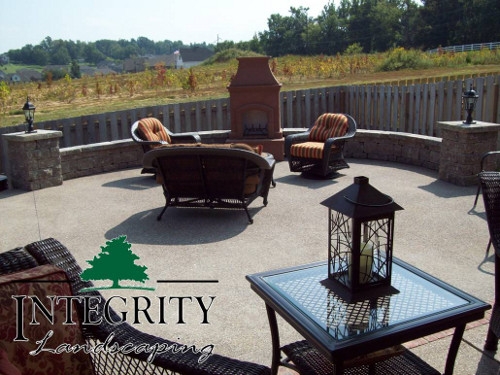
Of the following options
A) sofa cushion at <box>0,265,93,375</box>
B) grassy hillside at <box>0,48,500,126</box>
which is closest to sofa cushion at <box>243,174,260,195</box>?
sofa cushion at <box>0,265,93,375</box>

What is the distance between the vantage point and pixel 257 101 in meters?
9.29

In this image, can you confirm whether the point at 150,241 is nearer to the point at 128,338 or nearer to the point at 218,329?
the point at 218,329

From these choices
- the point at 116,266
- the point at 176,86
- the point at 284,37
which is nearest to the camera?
the point at 116,266

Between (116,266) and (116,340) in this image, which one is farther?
(116,266)

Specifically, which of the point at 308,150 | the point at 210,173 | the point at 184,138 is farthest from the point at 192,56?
the point at 210,173

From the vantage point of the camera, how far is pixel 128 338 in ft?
6.92

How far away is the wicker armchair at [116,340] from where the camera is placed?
1.95 metres

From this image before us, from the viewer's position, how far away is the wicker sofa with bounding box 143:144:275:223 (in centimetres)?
564

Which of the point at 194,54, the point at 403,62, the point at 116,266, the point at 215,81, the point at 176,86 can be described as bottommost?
the point at 116,266

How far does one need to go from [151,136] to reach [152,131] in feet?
0.49

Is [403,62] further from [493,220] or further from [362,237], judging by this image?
[362,237]

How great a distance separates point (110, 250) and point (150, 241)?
327 centimetres

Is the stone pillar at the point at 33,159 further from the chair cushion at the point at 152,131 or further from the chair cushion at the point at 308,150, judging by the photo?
the chair cushion at the point at 308,150

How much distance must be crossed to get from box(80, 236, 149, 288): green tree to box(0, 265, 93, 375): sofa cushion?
0.47 feet
